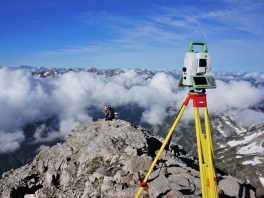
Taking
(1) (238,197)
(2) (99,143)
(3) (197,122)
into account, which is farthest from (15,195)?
(3) (197,122)

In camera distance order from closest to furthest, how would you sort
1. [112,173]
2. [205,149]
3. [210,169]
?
1. [210,169]
2. [205,149]
3. [112,173]

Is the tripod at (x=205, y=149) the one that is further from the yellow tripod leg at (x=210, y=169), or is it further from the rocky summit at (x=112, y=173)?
the rocky summit at (x=112, y=173)

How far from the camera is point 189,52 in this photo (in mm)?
11227

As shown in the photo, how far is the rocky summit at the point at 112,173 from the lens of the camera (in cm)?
1772

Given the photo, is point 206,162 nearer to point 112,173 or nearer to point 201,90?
point 201,90

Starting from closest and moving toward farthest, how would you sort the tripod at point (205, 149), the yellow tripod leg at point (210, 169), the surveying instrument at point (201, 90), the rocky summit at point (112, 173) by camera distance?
the surveying instrument at point (201, 90), the tripod at point (205, 149), the yellow tripod leg at point (210, 169), the rocky summit at point (112, 173)

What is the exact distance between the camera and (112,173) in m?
22.6

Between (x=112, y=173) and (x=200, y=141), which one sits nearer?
(x=200, y=141)

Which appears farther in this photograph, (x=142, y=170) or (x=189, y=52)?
(x=142, y=170)

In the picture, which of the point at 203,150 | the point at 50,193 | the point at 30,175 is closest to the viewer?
the point at 203,150

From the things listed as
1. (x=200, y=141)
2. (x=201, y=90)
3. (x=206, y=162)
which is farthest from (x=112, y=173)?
(x=201, y=90)

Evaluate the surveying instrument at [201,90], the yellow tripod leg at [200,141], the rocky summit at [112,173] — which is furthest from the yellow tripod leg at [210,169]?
the rocky summit at [112,173]

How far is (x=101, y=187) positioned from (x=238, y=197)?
9.86 meters

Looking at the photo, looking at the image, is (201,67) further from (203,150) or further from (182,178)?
(182,178)
